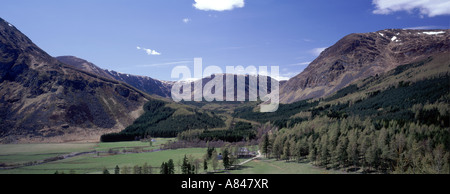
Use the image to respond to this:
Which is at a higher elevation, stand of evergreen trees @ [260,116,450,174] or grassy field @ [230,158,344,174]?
stand of evergreen trees @ [260,116,450,174]

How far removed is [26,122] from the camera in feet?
545

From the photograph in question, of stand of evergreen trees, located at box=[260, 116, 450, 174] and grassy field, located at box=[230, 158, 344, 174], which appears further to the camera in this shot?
grassy field, located at box=[230, 158, 344, 174]

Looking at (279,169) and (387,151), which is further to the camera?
(279,169)

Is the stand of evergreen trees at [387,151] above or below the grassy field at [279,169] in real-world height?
above

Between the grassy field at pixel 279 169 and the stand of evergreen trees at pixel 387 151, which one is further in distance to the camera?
the grassy field at pixel 279 169

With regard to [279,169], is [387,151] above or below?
above
